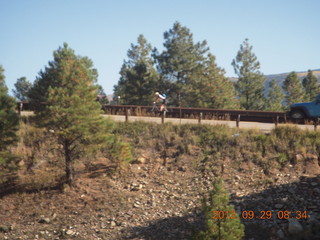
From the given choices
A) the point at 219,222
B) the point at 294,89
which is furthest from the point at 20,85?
the point at 219,222

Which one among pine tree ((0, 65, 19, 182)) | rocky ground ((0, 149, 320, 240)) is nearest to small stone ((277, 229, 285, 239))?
rocky ground ((0, 149, 320, 240))

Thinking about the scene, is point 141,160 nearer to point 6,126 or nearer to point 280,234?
point 6,126

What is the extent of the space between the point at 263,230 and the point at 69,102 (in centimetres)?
826

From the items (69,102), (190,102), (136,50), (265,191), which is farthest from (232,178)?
(136,50)

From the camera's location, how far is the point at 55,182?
40.5 ft

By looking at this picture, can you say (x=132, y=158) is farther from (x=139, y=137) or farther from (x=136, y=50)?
(x=136, y=50)

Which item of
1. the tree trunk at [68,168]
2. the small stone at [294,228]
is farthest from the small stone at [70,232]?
the small stone at [294,228]

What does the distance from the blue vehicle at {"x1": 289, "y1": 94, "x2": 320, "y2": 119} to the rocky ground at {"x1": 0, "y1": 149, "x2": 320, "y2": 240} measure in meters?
3.97

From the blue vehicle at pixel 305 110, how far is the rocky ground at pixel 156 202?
3971mm

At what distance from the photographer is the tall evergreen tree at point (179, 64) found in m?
34.1

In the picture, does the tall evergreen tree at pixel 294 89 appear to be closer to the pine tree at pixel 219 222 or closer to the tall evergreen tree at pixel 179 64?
the tall evergreen tree at pixel 179 64

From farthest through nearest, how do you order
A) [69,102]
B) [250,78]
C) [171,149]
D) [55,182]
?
[250,78], [171,149], [55,182], [69,102]

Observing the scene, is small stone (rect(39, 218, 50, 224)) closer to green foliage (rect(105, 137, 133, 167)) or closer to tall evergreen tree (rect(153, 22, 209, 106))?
green foliage (rect(105, 137, 133, 167))

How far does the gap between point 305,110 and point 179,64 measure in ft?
65.0
